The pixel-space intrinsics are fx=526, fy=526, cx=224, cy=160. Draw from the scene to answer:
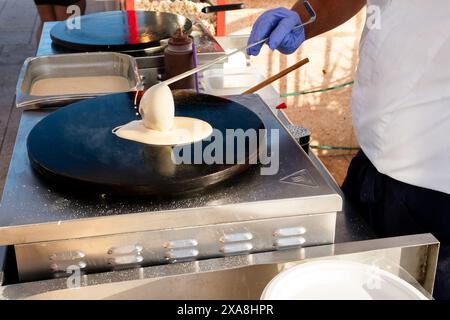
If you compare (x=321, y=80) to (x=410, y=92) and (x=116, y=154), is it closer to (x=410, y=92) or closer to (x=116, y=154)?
(x=410, y=92)

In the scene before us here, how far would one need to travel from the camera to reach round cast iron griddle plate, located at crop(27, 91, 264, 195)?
3.18ft

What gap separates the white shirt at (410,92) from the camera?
3.92ft

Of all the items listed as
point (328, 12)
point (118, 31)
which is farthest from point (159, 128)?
point (118, 31)

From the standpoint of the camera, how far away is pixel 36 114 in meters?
Result: 1.45

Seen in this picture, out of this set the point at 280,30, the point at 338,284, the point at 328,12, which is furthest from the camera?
the point at 328,12

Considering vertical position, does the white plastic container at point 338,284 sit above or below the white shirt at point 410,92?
below

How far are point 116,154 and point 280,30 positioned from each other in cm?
64

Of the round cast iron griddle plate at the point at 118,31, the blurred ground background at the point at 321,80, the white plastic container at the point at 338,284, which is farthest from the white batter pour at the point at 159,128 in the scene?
the blurred ground background at the point at 321,80

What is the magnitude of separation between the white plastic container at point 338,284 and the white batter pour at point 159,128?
1.25 feet

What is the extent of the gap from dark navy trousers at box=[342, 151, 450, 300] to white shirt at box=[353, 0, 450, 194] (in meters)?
0.03

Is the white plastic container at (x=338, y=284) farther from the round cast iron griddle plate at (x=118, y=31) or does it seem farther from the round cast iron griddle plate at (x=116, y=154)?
the round cast iron griddle plate at (x=118, y=31)

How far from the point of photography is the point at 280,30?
4.74 ft

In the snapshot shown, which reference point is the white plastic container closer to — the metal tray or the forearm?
the forearm
